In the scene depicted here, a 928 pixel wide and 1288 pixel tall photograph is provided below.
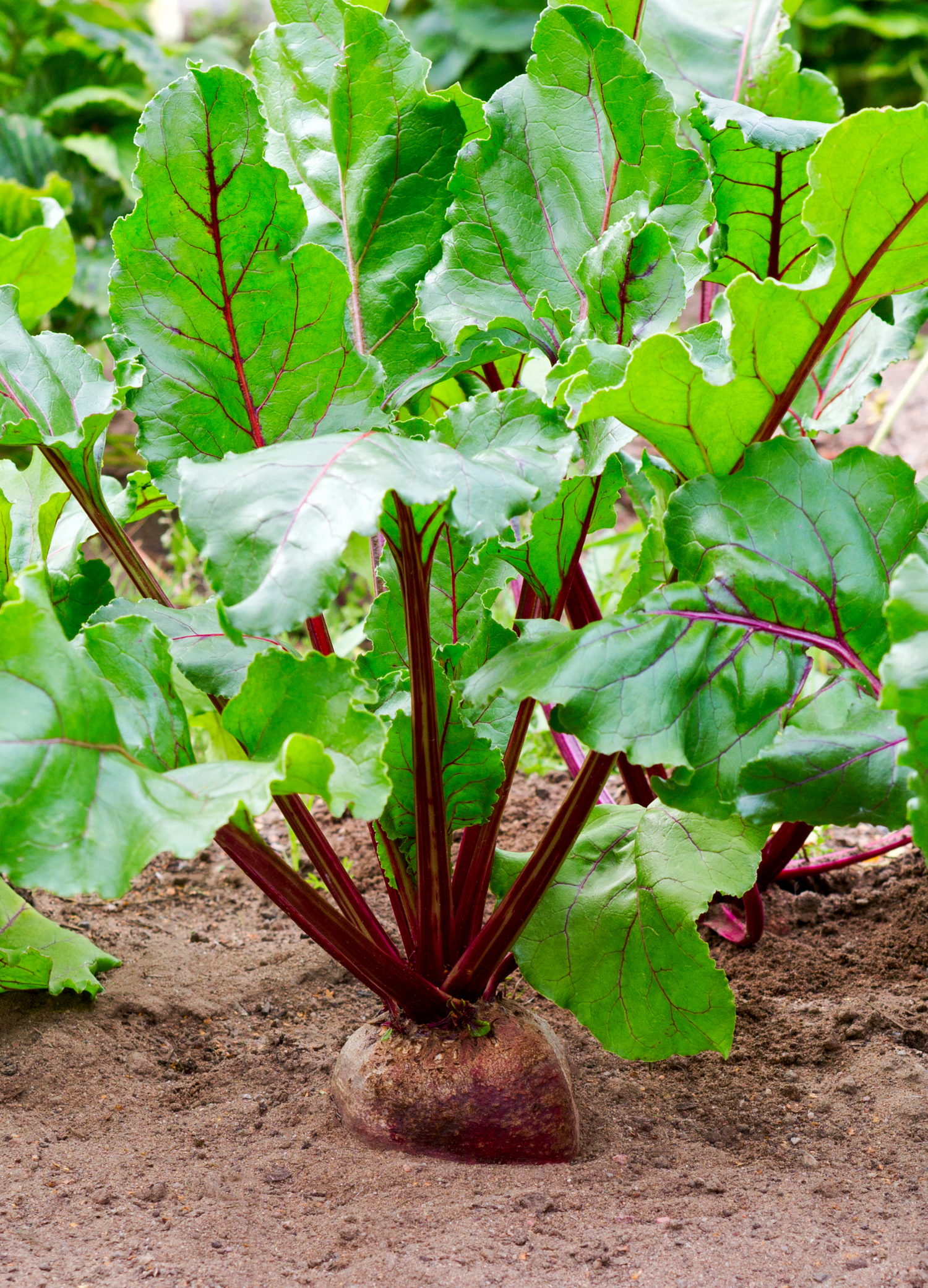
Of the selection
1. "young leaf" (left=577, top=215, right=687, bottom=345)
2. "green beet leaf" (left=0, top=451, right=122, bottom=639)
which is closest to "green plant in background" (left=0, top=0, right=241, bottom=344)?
"green beet leaf" (left=0, top=451, right=122, bottom=639)

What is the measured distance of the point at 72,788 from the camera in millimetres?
890

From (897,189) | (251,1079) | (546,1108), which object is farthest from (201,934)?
(897,189)

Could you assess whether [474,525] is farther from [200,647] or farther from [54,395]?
[54,395]

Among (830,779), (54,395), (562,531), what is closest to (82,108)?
(54,395)

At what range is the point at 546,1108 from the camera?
1236mm

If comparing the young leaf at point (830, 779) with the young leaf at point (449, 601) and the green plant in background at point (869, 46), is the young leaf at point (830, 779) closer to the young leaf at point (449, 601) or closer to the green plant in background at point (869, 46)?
the young leaf at point (449, 601)

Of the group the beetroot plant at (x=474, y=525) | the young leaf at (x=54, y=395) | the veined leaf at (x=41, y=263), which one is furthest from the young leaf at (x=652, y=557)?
the veined leaf at (x=41, y=263)

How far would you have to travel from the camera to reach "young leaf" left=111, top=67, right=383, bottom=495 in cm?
110

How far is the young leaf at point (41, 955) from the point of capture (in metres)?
1.40

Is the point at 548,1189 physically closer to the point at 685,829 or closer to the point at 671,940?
the point at 671,940

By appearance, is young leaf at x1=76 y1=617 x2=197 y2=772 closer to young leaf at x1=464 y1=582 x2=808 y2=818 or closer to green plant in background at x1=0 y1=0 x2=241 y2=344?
young leaf at x1=464 y1=582 x2=808 y2=818

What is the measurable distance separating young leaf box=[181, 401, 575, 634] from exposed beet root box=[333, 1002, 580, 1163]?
645mm

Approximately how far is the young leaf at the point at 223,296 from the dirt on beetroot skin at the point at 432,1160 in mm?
738

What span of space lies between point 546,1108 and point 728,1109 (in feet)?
0.84
